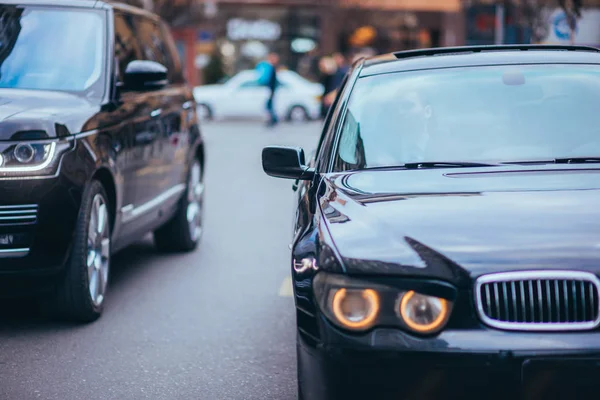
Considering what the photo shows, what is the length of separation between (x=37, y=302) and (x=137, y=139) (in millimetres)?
1205

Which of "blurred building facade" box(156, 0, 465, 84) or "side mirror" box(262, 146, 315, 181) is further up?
"side mirror" box(262, 146, 315, 181)

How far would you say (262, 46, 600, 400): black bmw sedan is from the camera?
3.11m

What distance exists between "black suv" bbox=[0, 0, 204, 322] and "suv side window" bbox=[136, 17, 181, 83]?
0.02 metres

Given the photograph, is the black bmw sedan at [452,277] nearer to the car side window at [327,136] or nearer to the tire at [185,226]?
the car side window at [327,136]

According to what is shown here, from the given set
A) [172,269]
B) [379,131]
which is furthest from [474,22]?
[379,131]

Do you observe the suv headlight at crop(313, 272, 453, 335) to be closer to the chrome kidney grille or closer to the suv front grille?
the chrome kidney grille

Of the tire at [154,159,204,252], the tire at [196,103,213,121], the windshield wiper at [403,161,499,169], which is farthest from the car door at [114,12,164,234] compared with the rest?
the tire at [196,103,213,121]

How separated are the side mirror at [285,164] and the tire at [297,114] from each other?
2680 centimetres

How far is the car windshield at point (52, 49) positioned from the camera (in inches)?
254

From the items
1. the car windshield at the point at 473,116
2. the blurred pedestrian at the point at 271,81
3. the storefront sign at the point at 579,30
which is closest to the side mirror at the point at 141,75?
the car windshield at the point at 473,116

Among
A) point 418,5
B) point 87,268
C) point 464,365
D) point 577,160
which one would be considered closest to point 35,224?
point 87,268

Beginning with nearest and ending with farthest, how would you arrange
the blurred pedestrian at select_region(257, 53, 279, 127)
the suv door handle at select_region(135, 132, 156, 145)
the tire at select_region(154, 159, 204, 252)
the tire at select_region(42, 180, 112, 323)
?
the tire at select_region(42, 180, 112, 323) < the suv door handle at select_region(135, 132, 156, 145) < the tire at select_region(154, 159, 204, 252) < the blurred pedestrian at select_region(257, 53, 279, 127)

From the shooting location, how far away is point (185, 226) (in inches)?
334

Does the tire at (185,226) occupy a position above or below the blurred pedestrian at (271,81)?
above
